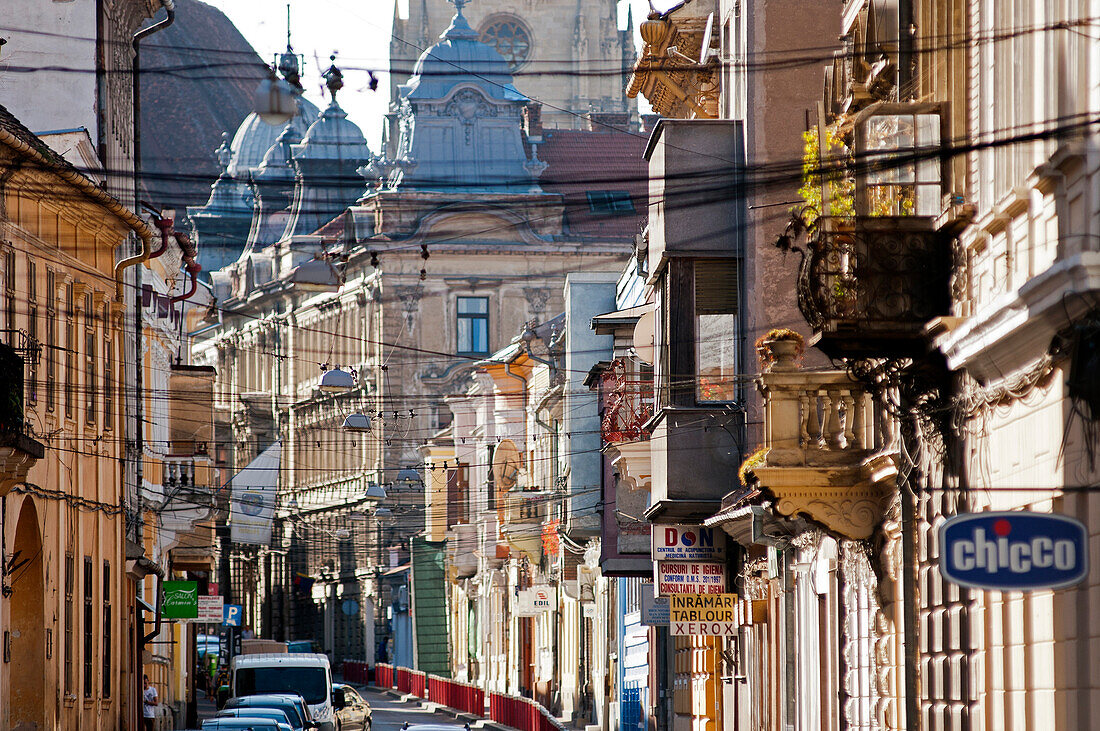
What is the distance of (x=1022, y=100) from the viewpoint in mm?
13281

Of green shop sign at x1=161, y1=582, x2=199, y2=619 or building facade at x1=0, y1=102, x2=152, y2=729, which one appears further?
green shop sign at x1=161, y1=582, x2=199, y2=619

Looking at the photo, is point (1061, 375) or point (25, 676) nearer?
point (1061, 375)

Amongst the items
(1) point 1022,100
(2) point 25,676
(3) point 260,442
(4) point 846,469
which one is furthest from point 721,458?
(3) point 260,442

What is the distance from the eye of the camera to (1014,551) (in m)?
9.81

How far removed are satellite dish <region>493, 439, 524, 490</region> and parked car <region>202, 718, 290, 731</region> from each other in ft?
118

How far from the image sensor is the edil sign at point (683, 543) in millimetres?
27344

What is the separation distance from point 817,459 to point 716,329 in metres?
7.11

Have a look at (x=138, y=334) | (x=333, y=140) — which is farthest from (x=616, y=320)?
(x=333, y=140)

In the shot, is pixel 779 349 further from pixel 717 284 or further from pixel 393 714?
pixel 393 714

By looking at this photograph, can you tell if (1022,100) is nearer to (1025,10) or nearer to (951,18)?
(1025,10)

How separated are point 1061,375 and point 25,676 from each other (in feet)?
60.7

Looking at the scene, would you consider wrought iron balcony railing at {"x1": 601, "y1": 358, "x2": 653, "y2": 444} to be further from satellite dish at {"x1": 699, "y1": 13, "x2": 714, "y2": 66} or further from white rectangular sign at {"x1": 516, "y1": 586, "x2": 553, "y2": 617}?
white rectangular sign at {"x1": 516, "y1": 586, "x2": 553, "y2": 617}

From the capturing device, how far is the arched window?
119250 millimetres

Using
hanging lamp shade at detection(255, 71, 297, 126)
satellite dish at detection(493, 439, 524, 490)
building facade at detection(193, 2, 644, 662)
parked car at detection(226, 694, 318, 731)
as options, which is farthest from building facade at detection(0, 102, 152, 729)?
building facade at detection(193, 2, 644, 662)
